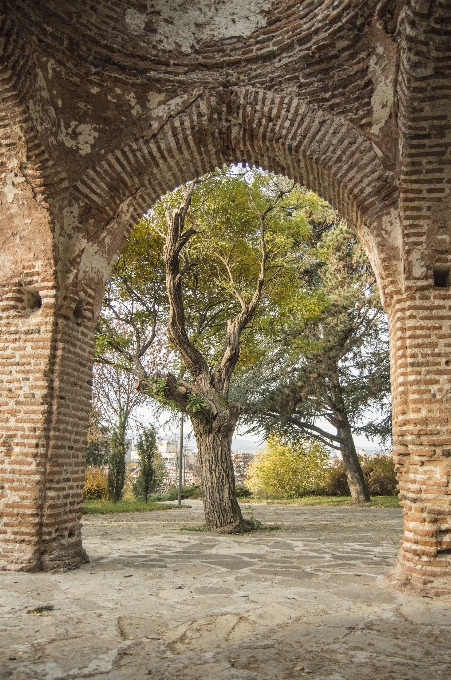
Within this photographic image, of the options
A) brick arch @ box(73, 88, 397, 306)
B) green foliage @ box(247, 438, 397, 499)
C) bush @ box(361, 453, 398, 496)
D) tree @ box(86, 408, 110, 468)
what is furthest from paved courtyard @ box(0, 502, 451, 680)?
tree @ box(86, 408, 110, 468)

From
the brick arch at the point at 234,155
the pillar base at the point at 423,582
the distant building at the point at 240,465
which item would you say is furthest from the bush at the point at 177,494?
the pillar base at the point at 423,582

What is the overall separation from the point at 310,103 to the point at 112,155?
212cm

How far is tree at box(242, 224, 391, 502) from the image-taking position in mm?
15289

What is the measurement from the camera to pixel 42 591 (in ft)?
14.3

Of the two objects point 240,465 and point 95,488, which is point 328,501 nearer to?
point 95,488

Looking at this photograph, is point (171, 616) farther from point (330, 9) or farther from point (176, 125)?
point (330, 9)

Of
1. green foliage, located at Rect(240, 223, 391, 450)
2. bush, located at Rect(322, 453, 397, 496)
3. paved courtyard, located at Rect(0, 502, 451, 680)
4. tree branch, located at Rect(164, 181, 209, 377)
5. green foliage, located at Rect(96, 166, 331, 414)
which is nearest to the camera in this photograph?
paved courtyard, located at Rect(0, 502, 451, 680)

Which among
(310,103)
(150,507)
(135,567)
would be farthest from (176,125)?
(150,507)

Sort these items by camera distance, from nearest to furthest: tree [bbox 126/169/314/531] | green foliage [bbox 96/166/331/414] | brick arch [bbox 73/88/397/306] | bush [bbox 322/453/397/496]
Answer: brick arch [bbox 73/88/397/306] < tree [bbox 126/169/314/531] < green foliage [bbox 96/166/331/414] < bush [bbox 322/453/397/496]

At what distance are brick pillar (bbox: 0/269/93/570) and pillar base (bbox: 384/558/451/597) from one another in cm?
299

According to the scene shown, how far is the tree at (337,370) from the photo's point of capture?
50.2 ft

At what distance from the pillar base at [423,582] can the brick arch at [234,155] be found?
9.73 feet

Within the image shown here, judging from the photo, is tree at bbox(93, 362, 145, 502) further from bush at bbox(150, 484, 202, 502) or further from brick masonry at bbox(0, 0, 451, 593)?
brick masonry at bbox(0, 0, 451, 593)

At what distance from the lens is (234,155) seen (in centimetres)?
645
